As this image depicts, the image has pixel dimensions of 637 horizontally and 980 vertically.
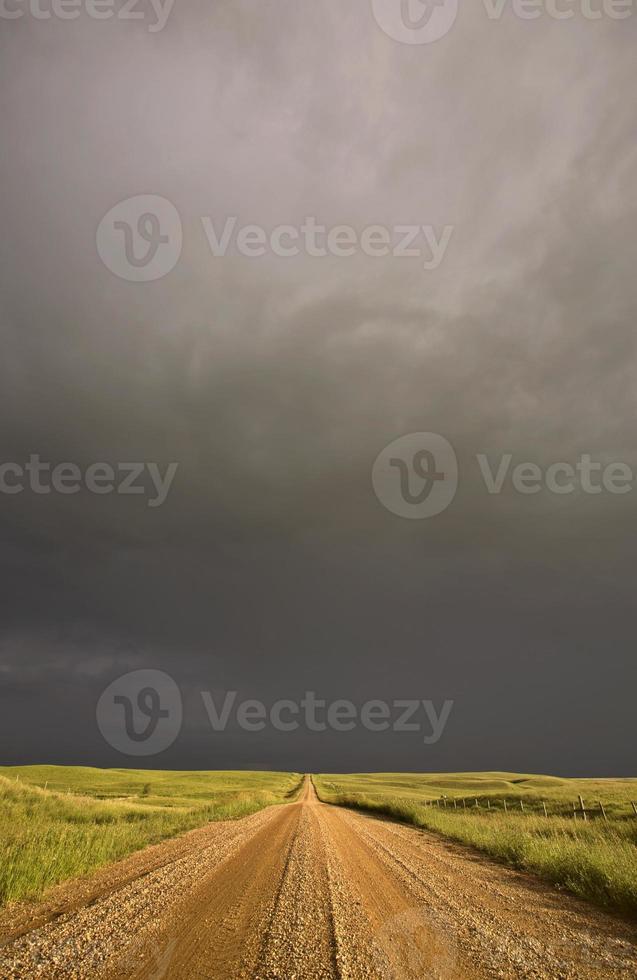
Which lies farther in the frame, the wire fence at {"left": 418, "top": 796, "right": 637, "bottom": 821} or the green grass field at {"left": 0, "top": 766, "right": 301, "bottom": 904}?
the wire fence at {"left": 418, "top": 796, "right": 637, "bottom": 821}

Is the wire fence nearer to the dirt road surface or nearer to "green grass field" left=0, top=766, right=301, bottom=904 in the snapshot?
"green grass field" left=0, top=766, right=301, bottom=904

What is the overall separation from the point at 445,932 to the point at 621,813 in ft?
91.7

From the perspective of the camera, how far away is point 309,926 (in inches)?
269

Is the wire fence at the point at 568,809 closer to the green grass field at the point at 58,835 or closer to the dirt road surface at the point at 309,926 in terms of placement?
the green grass field at the point at 58,835

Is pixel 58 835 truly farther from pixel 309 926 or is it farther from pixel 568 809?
pixel 568 809

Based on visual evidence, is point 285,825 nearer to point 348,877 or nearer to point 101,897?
point 348,877

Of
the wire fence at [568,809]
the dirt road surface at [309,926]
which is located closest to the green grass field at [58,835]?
the dirt road surface at [309,926]

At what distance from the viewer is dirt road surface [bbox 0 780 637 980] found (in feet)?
18.4

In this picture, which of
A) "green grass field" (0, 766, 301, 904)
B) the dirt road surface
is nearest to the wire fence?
"green grass field" (0, 766, 301, 904)

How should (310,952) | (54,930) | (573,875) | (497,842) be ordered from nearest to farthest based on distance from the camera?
(310,952)
(54,930)
(573,875)
(497,842)

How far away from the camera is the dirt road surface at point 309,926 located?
18.4 ft

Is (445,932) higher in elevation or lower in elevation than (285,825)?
higher

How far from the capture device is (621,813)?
2797cm

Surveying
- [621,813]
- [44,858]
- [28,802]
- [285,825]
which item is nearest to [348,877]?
[44,858]
